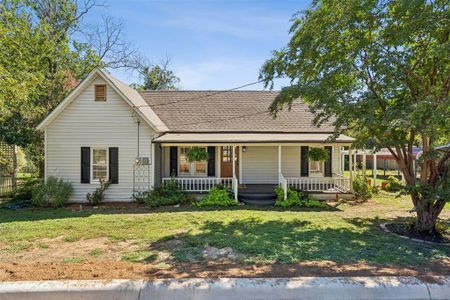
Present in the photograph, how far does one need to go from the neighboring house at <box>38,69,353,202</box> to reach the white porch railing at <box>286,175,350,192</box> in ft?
0.07

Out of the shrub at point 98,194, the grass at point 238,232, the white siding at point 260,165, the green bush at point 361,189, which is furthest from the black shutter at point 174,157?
Answer: the green bush at point 361,189

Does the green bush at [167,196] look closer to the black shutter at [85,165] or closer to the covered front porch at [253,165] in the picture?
the covered front porch at [253,165]

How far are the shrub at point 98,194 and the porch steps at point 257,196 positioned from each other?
589cm

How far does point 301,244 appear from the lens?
22.2 ft

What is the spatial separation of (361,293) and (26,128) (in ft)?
55.8

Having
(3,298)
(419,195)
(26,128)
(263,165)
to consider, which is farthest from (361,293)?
(26,128)

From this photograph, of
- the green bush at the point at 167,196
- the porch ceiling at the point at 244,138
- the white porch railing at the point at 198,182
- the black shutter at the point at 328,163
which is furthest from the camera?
the black shutter at the point at 328,163

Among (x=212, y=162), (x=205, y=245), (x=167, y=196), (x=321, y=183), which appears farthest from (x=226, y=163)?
(x=205, y=245)

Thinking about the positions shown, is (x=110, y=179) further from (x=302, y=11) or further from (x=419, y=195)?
(x=419, y=195)

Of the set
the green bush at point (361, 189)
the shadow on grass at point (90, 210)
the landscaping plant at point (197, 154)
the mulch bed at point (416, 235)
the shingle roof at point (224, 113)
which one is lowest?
the mulch bed at point (416, 235)

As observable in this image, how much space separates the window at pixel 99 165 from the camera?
1288 centimetres

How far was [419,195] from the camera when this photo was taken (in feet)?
27.2

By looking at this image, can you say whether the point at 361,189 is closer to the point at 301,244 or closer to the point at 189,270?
the point at 301,244

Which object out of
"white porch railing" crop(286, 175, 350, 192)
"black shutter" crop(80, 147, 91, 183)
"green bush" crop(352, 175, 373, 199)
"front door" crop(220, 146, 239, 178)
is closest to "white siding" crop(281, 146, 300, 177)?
"white porch railing" crop(286, 175, 350, 192)
